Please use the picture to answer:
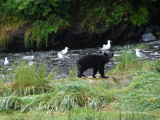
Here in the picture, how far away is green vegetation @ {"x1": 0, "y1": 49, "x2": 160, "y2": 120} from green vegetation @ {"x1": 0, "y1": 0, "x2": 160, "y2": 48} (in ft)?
28.3

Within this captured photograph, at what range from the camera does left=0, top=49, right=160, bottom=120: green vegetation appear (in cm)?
455

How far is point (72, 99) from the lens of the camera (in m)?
5.14

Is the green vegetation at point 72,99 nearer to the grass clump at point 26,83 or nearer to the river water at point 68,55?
the grass clump at point 26,83

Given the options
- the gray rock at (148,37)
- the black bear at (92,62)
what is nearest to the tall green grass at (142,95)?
the black bear at (92,62)

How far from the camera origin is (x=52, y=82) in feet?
20.7

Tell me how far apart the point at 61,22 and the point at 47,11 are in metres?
1.03

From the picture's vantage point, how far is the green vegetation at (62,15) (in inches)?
593

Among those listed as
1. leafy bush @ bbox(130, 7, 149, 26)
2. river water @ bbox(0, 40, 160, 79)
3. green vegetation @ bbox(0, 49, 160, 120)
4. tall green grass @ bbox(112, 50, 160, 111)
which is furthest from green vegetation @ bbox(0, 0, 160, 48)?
green vegetation @ bbox(0, 49, 160, 120)

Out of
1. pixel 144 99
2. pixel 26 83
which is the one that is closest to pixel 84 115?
pixel 144 99

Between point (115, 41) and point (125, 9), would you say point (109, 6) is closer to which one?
point (125, 9)

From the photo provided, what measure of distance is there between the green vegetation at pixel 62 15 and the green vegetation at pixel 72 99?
8621 millimetres

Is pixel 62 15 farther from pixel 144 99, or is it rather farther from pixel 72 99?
pixel 144 99

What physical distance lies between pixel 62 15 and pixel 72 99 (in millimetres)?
11516

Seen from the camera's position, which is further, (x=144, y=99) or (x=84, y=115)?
(x=144, y=99)
